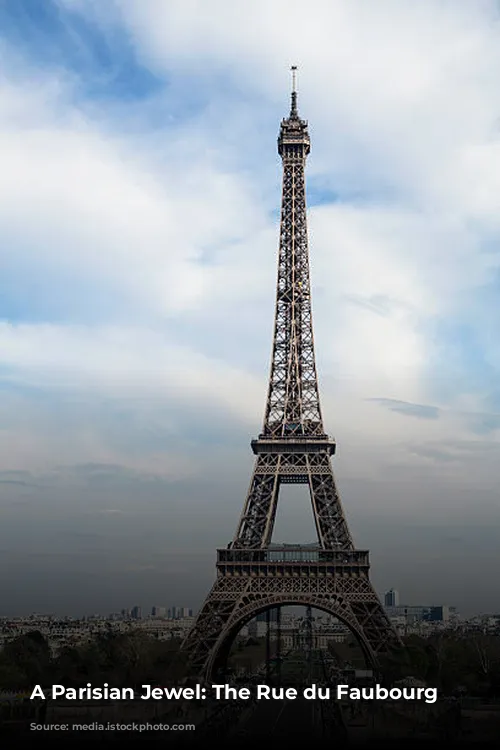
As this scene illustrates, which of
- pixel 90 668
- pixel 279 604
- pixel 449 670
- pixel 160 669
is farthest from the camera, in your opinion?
pixel 90 668

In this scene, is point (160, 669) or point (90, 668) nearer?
point (160, 669)

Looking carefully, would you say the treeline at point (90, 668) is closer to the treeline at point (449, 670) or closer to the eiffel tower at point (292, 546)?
the eiffel tower at point (292, 546)

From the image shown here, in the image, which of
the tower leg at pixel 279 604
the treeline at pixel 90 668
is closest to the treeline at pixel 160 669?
the treeline at pixel 90 668

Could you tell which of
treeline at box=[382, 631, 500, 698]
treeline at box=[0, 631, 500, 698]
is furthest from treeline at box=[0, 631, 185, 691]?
treeline at box=[382, 631, 500, 698]

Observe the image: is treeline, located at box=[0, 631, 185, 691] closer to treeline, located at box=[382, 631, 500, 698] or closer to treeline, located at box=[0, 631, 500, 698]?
treeline, located at box=[0, 631, 500, 698]

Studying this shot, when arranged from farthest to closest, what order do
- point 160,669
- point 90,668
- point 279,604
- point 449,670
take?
point 90,668 < point 449,670 < point 279,604 < point 160,669

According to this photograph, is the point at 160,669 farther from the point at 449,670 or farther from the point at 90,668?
the point at 449,670

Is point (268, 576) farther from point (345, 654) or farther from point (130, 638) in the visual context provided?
point (345, 654)

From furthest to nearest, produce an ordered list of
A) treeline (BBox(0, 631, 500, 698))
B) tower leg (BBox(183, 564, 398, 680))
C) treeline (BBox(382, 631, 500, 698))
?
tower leg (BBox(183, 564, 398, 680)), treeline (BBox(0, 631, 500, 698)), treeline (BBox(382, 631, 500, 698))

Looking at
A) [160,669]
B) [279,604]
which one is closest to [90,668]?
[160,669]

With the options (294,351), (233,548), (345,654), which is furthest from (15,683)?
(345,654)
